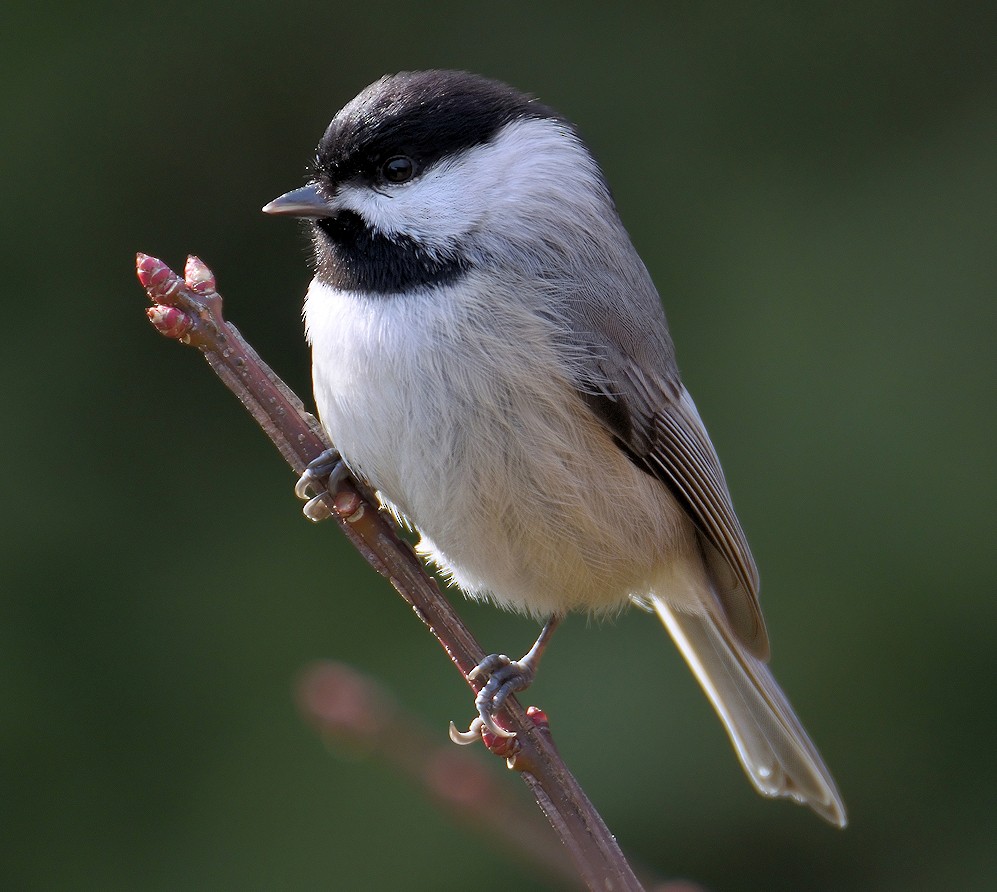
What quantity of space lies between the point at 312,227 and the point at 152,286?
53cm

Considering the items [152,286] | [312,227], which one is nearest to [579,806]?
[152,286]

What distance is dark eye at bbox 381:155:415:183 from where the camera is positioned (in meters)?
1.60

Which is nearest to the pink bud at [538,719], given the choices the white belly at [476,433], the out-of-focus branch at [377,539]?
the out-of-focus branch at [377,539]

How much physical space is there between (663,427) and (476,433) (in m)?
0.39

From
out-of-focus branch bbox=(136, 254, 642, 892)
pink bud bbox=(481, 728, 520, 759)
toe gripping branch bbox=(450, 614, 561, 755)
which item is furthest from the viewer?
toe gripping branch bbox=(450, 614, 561, 755)

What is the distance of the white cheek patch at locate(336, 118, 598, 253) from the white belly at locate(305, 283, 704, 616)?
10 cm

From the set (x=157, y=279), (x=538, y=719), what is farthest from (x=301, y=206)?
(x=538, y=719)

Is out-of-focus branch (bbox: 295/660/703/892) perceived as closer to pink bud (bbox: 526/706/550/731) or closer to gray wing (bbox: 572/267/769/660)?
pink bud (bbox: 526/706/550/731)

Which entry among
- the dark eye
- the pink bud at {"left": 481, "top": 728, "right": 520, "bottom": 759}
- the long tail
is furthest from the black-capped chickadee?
the long tail

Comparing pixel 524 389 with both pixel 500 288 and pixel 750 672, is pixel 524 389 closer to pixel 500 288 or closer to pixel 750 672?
pixel 500 288

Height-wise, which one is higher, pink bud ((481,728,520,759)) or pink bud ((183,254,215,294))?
pink bud ((183,254,215,294))

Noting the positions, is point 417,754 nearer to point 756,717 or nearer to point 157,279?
point 157,279

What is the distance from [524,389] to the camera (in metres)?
1.56

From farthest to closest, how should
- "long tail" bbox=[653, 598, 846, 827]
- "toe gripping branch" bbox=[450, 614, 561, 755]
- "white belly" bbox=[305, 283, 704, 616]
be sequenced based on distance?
"long tail" bbox=[653, 598, 846, 827], "white belly" bbox=[305, 283, 704, 616], "toe gripping branch" bbox=[450, 614, 561, 755]
